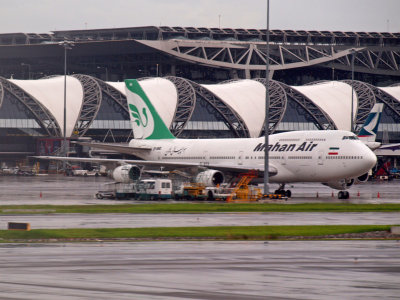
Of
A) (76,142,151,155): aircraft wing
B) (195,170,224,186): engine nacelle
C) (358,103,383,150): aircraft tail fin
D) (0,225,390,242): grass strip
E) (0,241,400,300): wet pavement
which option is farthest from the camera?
(358,103,383,150): aircraft tail fin

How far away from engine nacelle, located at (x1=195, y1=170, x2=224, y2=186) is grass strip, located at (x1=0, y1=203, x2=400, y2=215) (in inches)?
331

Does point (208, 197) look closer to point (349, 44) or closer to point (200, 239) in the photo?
point (200, 239)

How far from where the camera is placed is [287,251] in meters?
26.2

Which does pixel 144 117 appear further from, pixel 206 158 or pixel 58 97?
pixel 58 97

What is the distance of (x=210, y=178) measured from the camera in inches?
2377

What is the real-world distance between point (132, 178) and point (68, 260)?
40841 millimetres

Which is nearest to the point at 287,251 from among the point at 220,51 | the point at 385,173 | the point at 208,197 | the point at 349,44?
the point at 208,197

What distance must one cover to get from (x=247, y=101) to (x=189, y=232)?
98118mm

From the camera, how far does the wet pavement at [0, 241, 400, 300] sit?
17930 mm

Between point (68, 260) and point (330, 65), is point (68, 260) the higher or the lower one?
the lower one

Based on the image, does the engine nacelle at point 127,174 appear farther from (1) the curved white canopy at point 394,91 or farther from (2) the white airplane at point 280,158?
(1) the curved white canopy at point 394,91

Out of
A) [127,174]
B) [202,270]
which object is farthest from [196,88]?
[202,270]


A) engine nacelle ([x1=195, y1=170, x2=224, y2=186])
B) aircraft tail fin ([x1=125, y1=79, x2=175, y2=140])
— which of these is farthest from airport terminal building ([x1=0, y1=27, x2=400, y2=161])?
engine nacelle ([x1=195, y1=170, x2=224, y2=186])

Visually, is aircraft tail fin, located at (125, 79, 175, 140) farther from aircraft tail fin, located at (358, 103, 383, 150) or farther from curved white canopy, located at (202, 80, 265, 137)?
curved white canopy, located at (202, 80, 265, 137)
